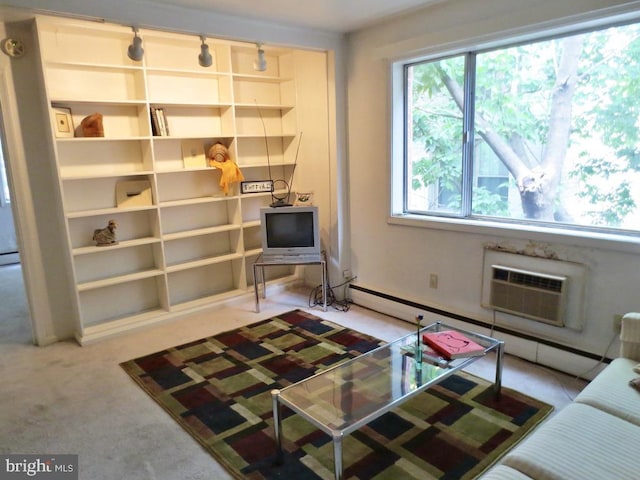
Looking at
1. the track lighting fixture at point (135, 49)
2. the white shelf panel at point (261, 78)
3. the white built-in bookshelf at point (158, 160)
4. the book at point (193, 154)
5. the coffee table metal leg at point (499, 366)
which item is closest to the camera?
the coffee table metal leg at point (499, 366)

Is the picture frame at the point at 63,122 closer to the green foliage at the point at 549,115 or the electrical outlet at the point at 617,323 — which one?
the green foliage at the point at 549,115

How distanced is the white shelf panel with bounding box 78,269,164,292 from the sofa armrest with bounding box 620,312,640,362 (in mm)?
3166

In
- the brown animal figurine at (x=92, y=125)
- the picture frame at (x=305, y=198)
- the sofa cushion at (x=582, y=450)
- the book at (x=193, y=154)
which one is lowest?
the sofa cushion at (x=582, y=450)

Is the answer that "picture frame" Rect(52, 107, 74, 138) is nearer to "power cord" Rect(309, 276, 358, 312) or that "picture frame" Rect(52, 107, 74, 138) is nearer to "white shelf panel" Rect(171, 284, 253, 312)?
"white shelf panel" Rect(171, 284, 253, 312)

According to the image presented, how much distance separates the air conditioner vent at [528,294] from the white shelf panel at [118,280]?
2597mm

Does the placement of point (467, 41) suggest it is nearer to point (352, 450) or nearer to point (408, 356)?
point (408, 356)

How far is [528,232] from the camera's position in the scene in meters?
2.79

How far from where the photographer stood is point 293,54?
424cm

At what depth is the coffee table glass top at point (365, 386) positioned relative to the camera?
1.84 m

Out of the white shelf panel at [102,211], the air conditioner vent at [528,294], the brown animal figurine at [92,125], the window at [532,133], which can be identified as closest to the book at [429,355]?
the air conditioner vent at [528,294]

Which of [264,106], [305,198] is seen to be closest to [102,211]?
[305,198]

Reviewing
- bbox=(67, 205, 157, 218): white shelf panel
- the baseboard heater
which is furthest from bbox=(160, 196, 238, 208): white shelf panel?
the baseboard heater

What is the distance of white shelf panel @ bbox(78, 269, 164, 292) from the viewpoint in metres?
3.37

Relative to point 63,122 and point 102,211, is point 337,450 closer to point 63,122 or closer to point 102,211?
point 102,211
